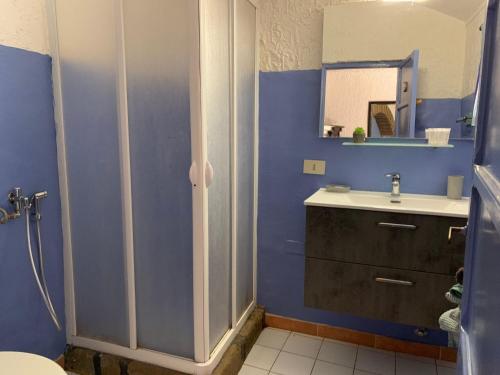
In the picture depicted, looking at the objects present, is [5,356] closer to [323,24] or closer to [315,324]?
[315,324]

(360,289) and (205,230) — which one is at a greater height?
(205,230)

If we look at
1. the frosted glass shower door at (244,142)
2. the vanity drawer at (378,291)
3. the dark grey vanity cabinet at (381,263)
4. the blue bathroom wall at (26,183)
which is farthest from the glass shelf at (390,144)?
the blue bathroom wall at (26,183)

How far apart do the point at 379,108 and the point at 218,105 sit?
93 cm

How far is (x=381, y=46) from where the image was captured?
6.76 feet

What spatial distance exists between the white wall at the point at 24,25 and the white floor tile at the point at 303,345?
2107 millimetres

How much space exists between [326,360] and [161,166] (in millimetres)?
1469

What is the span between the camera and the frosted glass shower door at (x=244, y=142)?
2.03 metres

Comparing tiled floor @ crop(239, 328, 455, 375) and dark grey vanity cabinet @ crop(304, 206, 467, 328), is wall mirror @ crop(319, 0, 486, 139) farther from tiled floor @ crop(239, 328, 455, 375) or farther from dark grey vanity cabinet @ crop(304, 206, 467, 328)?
tiled floor @ crop(239, 328, 455, 375)

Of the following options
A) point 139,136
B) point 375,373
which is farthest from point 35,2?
point 375,373

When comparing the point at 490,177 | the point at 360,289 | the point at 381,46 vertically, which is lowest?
the point at 360,289

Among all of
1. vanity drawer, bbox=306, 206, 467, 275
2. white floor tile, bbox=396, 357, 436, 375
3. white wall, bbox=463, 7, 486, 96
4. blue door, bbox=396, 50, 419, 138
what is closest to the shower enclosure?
vanity drawer, bbox=306, 206, 467, 275

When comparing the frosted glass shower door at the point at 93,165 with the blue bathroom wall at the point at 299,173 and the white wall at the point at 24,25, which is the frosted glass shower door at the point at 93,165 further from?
the blue bathroom wall at the point at 299,173

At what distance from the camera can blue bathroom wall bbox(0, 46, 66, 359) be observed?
62.7 inches

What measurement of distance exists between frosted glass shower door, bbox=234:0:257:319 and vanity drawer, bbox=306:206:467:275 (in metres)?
0.45
